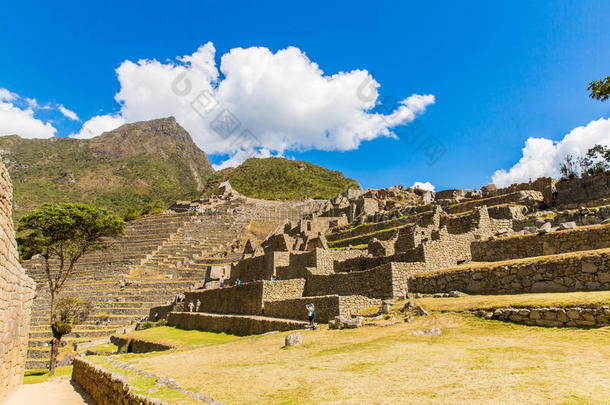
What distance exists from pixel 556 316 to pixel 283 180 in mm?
111606

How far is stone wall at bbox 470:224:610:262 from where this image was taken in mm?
11273

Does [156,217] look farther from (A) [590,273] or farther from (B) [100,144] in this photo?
(B) [100,144]

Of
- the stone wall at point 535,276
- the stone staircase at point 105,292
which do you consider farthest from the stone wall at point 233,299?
the stone wall at point 535,276

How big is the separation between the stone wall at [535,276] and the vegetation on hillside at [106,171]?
275ft

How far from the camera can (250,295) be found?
20844mm

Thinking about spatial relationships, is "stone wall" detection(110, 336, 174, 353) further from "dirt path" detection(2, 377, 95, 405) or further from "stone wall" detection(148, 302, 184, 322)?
"dirt path" detection(2, 377, 95, 405)

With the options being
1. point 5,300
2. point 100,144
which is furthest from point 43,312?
Result: point 100,144

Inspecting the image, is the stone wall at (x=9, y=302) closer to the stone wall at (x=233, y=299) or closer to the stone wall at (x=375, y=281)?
the stone wall at (x=375, y=281)

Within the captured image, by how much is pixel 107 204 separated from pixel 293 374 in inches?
4746

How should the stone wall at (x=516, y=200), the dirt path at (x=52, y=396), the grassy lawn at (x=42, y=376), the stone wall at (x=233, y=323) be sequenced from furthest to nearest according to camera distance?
the stone wall at (x=516, y=200) → the grassy lawn at (x=42, y=376) → the stone wall at (x=233, y=323) → the dirt path at (x=52, y=396)

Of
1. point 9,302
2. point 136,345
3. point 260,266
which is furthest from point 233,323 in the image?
point 9,302

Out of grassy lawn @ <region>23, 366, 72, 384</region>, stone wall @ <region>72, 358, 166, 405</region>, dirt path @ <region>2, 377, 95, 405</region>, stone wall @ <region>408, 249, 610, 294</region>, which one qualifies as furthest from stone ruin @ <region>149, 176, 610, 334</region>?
grassy lawn @ <region>23, 366, 72, 384</region>

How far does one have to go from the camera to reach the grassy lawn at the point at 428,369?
479cm

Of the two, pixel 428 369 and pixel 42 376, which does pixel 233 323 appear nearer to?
pixel 42 376
